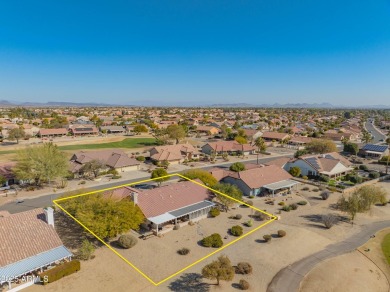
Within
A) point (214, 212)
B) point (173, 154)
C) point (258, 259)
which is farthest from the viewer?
point (173, 154)

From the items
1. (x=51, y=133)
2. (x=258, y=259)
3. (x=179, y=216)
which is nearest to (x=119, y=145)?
(x=51, y=133)

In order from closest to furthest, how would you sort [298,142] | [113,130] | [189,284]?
1. [189,284]
2. [298,142]
3. [113,130]

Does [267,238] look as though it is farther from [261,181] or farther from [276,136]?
[276,136]

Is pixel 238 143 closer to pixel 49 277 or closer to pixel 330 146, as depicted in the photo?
pixel 330 146

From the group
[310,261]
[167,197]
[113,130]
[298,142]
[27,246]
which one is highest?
[113,130]

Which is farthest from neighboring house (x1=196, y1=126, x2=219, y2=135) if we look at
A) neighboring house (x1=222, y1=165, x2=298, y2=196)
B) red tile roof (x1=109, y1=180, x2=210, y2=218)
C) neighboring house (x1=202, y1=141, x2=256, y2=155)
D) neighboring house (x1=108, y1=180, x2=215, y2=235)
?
neighboring house (x1=108, y1=180, x2=215, y2=235)

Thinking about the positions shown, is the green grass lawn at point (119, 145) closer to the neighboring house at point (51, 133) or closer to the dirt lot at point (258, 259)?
the neighboring house at point (51, 133)

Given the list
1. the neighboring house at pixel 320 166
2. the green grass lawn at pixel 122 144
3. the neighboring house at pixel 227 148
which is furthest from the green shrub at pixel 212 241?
the green grass lawn at pixel 122 144
